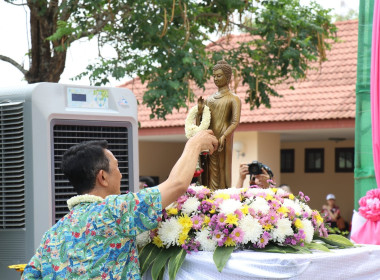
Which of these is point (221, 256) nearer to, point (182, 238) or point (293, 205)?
point (182, 238)

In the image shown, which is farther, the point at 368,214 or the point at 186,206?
the point at 368,214

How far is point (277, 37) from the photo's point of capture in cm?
1013

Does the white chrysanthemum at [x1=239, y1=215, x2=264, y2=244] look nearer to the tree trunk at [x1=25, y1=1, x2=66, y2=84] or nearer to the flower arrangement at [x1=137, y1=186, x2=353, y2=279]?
the flower arrangement at [x1=137, y1=186, x2=353, y2=279]

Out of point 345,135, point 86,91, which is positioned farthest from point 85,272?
Answer: point 345,135

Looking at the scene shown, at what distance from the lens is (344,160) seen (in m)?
17.2

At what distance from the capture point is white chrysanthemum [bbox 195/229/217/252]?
9.89 feet

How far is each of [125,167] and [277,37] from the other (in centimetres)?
562

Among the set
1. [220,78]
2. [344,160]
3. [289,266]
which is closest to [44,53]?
[220,78]

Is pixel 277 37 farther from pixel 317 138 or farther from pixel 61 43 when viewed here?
pixel 317 138

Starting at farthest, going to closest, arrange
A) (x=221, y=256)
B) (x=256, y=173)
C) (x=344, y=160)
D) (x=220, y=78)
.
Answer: (x=344, y=160), (x=256, y=173), (x=220, y=78), (x=221, y=256)

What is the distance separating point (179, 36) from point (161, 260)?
6.49 meters

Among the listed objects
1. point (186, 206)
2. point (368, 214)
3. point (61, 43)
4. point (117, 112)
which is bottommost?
point (368, 214)

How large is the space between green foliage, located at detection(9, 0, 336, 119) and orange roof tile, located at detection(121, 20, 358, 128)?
3.10 meters

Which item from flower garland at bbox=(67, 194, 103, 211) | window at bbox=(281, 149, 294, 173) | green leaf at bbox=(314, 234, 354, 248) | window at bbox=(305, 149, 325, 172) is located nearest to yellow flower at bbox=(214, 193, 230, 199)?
green leaf at bbox=(314, 234, 354, 248)
